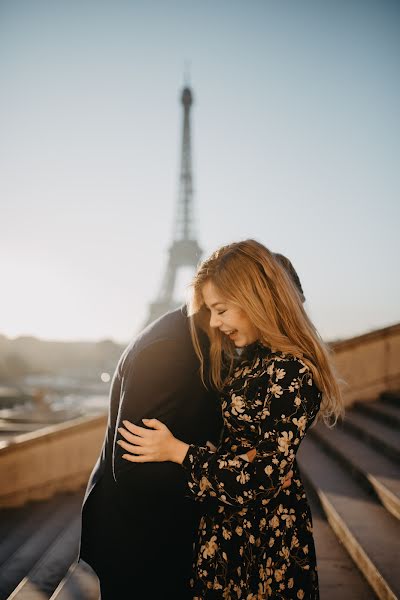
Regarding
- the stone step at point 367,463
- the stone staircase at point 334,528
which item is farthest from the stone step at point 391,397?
the stone step at point 367,463

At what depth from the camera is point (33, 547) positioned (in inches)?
120

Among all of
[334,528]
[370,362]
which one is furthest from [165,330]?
[370,362]

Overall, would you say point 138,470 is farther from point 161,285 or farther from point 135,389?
point 161,285

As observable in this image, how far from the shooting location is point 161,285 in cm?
2986

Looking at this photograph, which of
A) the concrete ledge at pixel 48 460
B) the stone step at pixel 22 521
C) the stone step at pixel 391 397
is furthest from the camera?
the stone step at pixel 391 397

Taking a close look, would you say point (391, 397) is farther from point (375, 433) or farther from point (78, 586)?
point (78, 586)

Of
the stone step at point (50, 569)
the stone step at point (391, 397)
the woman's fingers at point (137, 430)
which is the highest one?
the woman's fingers at point (137, 430)

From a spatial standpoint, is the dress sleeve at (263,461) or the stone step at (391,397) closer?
the dress sleeve at (263,461)

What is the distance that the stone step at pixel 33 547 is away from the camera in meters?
2.68

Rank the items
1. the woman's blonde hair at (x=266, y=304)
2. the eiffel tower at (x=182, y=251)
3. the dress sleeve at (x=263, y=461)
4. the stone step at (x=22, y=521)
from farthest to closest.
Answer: the eiffel tower at (x=182, y=251), the stone step at (x=22, y=521), the woman's blonde hair at (x=266, y=304), the dress sleeve at (x=263, y=461)

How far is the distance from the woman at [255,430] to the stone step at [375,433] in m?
2.22

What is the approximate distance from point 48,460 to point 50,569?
155 centimetres

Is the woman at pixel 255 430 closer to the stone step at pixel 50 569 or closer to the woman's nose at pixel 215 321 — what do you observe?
the woman's nose at pixel 215 321

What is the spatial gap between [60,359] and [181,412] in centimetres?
6941
